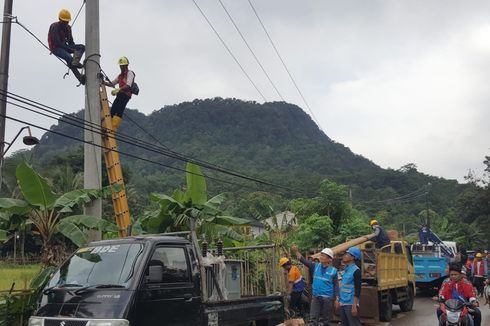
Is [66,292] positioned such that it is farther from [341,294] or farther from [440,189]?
[440,189]

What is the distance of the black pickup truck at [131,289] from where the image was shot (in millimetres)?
5844

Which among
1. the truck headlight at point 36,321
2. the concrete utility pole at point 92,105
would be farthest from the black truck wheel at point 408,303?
the truck headlight at point 36,321

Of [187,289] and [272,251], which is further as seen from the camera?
[272,251]

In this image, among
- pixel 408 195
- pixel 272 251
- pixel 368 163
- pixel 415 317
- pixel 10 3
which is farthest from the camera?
pixel 368 163

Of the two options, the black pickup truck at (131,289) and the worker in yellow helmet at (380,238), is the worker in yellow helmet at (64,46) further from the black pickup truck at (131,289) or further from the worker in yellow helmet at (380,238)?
the worker in yellow helmet at (380,238)

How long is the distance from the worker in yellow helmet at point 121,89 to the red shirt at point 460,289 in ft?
24.0

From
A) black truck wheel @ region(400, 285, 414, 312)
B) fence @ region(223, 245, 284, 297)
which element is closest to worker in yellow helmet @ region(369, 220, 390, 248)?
black truck wheel @ region(400, 285, 414, 312)

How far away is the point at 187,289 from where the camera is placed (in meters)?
6.77

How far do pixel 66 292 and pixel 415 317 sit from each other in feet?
35.8

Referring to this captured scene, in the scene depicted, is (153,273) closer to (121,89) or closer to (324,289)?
(324,289)

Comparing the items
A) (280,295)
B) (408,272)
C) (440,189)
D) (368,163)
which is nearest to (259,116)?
(368,163)

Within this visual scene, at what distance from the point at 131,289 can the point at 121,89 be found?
6.44m

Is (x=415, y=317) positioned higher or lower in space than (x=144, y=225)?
lower

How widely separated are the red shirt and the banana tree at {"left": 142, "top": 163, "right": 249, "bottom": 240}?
203 inches
